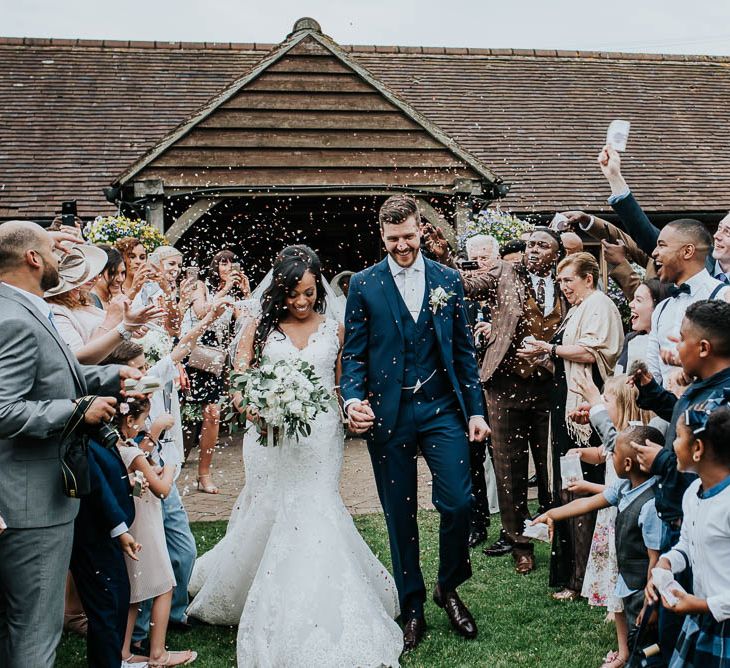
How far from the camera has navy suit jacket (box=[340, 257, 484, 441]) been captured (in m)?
4.86

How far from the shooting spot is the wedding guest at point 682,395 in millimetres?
3451

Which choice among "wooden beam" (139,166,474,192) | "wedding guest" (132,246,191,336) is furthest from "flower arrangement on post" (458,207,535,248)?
"wedding guest" (132,246,191,336)

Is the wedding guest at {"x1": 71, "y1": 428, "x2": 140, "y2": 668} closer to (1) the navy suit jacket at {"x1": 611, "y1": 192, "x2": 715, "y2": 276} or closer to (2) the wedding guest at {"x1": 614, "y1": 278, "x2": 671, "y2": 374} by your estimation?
(2) the wedding guest at {"x1": 614, "y1": 278, "x2": 671, "y2": 374}

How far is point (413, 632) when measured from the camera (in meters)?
4.70

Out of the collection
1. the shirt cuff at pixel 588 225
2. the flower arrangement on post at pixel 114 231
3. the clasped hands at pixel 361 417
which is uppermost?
the flower arrangement on post at pixel 114 231

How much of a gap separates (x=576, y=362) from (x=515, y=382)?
79 cm

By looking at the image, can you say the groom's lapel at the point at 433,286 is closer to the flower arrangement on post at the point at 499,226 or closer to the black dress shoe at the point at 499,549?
the black dress shoe at the point at 499,549

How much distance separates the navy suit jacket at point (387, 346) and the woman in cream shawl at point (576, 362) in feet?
2.24

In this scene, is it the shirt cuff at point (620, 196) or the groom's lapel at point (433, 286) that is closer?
the groom's lapel at point (433, 286)

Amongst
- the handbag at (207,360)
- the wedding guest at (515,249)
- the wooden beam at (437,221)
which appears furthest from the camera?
the wooden beam at (437,221)

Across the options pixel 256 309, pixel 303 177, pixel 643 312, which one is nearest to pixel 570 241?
A: pixel 643 312

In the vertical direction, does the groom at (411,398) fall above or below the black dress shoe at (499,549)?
above

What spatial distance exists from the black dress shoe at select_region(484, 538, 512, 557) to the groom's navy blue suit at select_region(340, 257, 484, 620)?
1.60m

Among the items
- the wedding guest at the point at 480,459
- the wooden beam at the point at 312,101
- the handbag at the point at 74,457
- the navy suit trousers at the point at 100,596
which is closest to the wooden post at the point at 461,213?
the wooden beam at the point at 312,101
